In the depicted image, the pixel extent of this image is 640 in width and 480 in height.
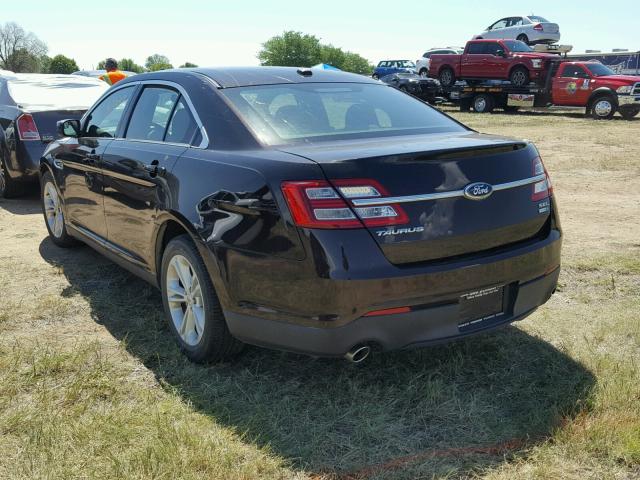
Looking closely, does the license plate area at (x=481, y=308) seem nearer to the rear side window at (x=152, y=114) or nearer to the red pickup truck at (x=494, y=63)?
the rear side window at (x=152, y=114)

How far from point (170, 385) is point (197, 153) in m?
1.20

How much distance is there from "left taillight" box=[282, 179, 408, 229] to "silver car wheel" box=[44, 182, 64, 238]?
140 inches

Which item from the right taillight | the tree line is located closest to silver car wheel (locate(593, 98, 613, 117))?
the right taillight

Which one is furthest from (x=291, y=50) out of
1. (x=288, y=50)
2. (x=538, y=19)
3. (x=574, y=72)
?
(x=574, y=72)

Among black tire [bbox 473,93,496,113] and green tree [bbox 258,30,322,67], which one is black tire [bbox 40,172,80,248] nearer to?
black tire [bbox 473,93,496,113]

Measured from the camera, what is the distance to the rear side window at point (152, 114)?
3.93m

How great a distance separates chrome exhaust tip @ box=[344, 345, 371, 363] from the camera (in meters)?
2.83

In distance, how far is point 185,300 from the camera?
3592 millimetres

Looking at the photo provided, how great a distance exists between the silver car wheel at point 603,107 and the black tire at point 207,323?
19269mm

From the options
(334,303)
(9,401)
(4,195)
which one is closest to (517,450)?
(334,303)

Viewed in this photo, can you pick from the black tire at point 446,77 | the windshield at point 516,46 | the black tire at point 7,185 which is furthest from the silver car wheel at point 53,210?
the black tire at point 446,77

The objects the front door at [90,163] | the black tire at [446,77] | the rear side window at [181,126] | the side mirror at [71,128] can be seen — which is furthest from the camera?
the black tire at [446,77]

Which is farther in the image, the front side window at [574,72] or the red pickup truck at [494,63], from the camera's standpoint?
the red pickup truck at [494,63]

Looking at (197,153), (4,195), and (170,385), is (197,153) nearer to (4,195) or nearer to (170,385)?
Result: (170,385)
